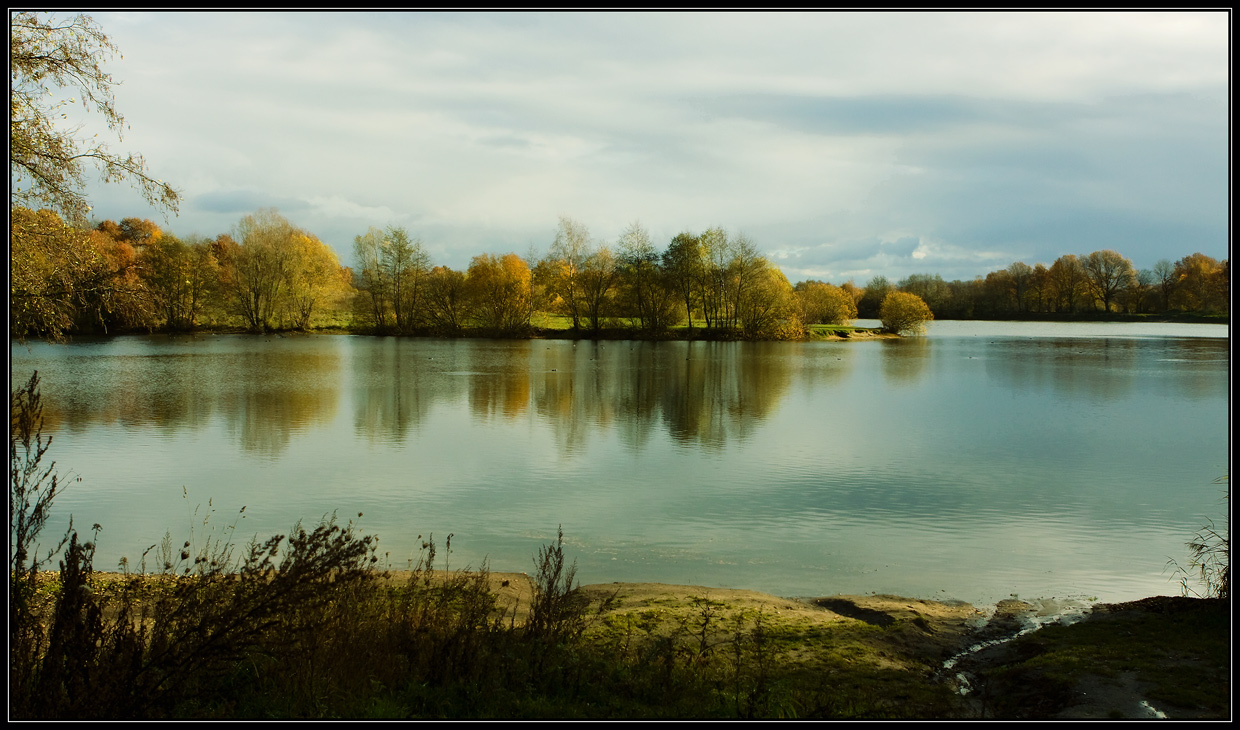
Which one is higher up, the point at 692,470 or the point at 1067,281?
the point at 1067,281

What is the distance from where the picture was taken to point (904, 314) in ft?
275

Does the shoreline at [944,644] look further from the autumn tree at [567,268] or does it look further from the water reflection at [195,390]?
the autumn tree at [567,268]

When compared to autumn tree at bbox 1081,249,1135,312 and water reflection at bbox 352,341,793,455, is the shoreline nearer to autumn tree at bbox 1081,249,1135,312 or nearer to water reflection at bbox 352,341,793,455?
water reflection at bbox 352,341,793,455

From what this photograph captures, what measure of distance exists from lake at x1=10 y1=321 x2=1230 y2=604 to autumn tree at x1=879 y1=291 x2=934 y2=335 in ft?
155

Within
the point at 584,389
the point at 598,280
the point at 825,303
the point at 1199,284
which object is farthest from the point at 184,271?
the point at 1199,284

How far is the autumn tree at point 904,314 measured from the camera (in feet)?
275

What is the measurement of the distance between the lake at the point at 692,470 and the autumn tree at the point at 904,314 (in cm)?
4712

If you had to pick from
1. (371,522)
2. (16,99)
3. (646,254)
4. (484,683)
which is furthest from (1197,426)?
(646,254)

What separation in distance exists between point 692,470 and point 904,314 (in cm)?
7303

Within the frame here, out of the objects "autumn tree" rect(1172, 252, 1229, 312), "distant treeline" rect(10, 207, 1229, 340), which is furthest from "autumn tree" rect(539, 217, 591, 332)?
"autumn tree" rect(1172, 252, 1229, 312)

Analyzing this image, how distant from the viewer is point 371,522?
12.4 m

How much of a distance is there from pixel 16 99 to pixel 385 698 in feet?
29.0

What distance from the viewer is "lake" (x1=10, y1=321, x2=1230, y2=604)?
35.8 ft

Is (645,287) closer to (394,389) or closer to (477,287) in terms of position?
(477,287)
